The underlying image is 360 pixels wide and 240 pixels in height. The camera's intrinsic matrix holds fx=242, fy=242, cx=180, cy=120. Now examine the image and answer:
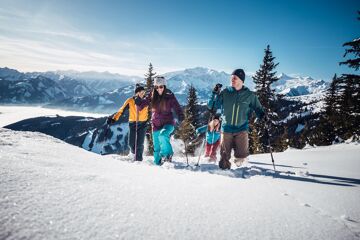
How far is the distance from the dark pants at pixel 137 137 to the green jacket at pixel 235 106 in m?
2.89

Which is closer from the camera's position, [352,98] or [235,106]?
[235,106]

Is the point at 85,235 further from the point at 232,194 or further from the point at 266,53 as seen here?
the point at 266,53

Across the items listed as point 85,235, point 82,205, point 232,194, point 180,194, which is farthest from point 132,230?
point 232,194

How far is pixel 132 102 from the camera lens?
26.9ft

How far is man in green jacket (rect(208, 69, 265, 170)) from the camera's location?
6234 millimetres

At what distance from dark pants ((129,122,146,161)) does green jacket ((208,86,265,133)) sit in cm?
289

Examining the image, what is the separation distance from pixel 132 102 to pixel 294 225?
271 inches

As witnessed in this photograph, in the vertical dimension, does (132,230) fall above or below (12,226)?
below

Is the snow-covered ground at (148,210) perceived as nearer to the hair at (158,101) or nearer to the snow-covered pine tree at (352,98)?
the hair at (158,101)

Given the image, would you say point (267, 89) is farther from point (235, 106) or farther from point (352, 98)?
point (235, 106)

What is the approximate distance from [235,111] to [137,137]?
3643 mm

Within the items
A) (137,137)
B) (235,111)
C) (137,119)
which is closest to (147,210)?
(235,111)

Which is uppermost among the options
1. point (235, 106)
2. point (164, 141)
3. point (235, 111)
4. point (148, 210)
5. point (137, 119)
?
point (235, 106)

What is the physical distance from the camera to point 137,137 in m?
8.31
